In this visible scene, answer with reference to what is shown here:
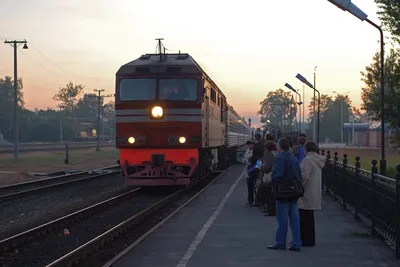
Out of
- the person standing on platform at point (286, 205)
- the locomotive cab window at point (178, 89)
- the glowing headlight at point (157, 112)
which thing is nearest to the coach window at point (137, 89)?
the locomotive cab window at point (178, 89)

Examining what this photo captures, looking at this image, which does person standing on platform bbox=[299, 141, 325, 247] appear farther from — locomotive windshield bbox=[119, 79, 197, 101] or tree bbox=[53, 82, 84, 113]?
tree bbox=[53, 82, 84, 113]

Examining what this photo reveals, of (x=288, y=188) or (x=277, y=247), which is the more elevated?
(x=288, y=188)

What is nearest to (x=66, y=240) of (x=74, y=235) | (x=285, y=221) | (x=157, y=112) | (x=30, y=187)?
(x=74, y=235)

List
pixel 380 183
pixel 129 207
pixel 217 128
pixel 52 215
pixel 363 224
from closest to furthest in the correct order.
A: pixel 380 183 → pixel 363 224 → pixel 52 215 → pixel 129 207 → pixel 217 128

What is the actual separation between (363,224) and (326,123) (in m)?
140

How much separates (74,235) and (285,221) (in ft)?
15.3

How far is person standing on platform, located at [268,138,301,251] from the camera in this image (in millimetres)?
9812

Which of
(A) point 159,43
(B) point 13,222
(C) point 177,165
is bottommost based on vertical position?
(B) point 13,222

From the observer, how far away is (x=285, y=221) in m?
9.95

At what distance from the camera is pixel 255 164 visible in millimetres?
16219

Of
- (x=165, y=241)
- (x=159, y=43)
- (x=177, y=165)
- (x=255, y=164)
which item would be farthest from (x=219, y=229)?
(x=159, y=43)

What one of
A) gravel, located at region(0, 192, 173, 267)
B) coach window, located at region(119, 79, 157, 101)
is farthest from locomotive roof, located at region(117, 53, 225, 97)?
gravel, located at region(0, 192, 173, 267)

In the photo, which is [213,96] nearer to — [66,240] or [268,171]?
[268,171]

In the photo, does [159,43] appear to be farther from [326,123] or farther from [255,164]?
[326,123]
